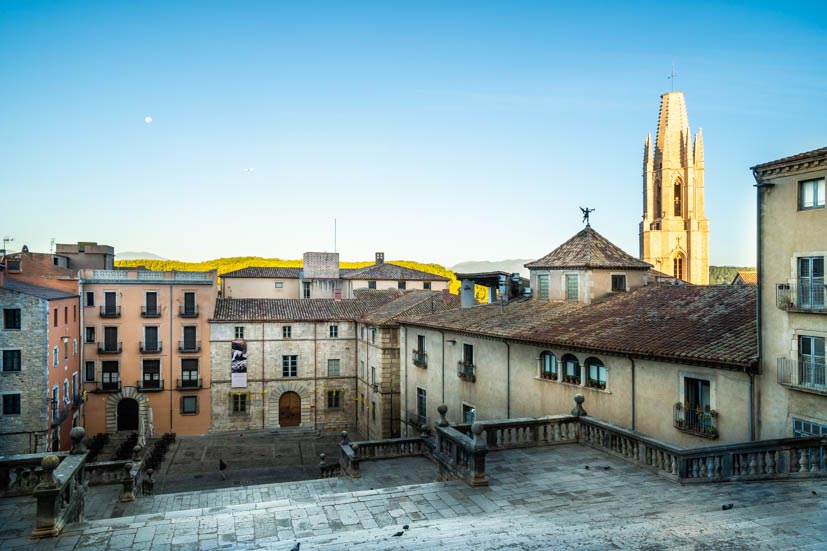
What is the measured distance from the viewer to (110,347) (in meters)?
48.8

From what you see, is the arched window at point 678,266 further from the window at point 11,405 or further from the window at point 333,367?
the window at point 11,405

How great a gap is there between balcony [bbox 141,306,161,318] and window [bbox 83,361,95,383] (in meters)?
5.22

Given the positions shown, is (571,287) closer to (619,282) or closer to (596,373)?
(619,282)

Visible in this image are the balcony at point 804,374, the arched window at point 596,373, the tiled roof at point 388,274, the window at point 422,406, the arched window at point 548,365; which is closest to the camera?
the balcony at point 804,374

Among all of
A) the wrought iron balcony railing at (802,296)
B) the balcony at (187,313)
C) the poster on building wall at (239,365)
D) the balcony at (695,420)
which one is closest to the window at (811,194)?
the wrought iron balcony railing at (802,296)

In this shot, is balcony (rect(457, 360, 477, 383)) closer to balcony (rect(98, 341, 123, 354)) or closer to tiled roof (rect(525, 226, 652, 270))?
tiled roof (rect(525, 226, 652, 270))

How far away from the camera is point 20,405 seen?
3838 cm

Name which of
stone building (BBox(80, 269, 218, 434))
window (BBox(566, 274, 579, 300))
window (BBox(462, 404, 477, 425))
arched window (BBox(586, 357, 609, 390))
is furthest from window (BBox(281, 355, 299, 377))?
arched window (BBox(586, 357, 609, 390))

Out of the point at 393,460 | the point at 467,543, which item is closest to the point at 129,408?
the point at 393,460

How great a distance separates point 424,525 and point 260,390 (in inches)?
1662

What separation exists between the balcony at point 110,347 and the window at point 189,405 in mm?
6205

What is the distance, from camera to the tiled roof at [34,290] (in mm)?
39031

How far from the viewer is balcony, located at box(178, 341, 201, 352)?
50188 millimetres

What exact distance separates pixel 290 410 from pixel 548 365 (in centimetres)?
3161
